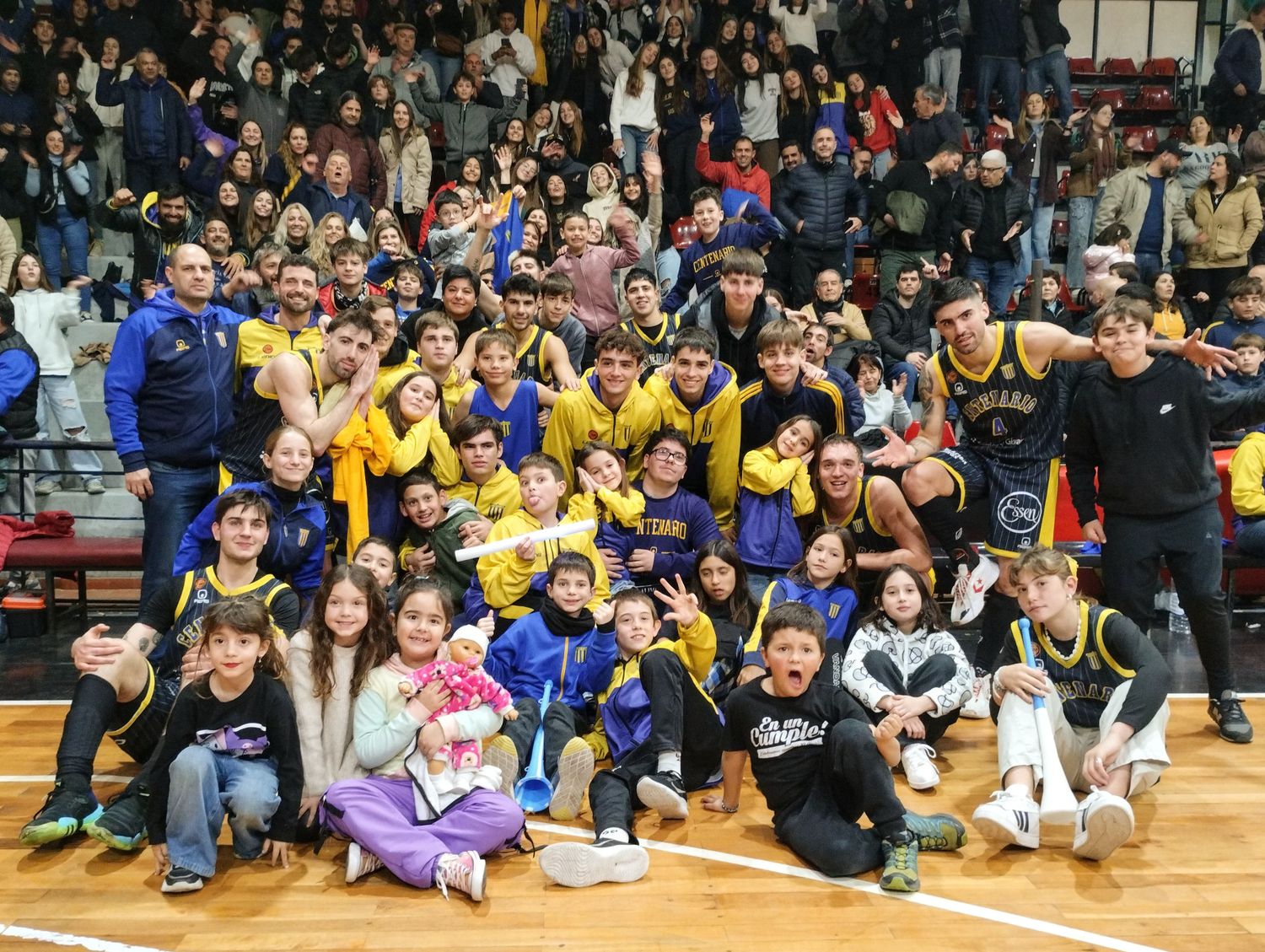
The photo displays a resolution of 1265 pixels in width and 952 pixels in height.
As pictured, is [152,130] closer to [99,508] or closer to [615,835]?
[99,508]

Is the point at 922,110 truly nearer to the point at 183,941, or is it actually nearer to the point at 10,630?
the point at 10,630

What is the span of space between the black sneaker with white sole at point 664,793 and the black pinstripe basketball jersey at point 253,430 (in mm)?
2268

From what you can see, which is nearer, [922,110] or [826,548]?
[826,548]

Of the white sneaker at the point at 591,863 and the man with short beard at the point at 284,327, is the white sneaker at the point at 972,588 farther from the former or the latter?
the man with short beard at the point at 284,327

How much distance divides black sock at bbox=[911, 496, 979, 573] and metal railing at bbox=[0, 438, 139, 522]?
4326 millimetres

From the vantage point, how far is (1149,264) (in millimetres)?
10867

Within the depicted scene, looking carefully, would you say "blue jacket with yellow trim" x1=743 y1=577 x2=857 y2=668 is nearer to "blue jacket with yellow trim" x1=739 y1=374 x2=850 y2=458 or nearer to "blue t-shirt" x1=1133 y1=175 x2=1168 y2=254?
"blue jacket with yellow trim" x1=739 y1=374 x2=850 y2=458

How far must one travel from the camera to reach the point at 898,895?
3.85 meters

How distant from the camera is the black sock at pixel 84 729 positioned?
14.0 ft

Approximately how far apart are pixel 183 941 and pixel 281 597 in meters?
1.51

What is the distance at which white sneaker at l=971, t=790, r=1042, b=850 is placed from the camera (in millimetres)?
4125

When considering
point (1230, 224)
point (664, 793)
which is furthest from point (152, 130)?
point (1230, 224)

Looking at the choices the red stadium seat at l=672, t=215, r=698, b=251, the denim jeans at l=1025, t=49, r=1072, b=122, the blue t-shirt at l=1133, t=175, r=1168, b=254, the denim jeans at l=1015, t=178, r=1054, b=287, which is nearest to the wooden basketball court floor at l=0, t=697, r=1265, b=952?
the red stadium seat at l=672, t=215, r=698, b=251

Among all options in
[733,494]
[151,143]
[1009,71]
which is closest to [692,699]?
[733,494]
